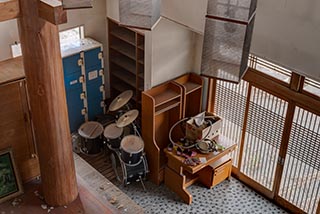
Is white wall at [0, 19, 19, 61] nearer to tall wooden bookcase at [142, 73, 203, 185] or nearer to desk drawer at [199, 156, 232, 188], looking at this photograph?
tall wooden bookcase at [142, 73, 203, 185]

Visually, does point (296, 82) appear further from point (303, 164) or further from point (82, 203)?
point (82, 203)

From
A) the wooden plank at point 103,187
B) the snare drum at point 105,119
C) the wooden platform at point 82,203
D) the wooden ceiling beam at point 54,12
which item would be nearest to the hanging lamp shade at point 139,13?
the wooden ceiling beam at point 54,12

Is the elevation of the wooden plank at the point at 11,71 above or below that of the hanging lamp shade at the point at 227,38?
below

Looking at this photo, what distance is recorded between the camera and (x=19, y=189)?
565 centimetres

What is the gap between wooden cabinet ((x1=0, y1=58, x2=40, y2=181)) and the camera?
16.9ft

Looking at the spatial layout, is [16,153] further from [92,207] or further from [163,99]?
[163,99]

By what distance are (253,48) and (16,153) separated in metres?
2.97

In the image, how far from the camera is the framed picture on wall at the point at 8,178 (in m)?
5.41

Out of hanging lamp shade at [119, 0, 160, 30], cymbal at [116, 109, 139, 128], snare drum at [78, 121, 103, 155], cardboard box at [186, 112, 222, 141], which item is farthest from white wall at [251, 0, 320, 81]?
snare drum at [78, 121, 103, 155]

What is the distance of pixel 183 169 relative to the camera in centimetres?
690

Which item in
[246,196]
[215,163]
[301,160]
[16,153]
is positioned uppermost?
[16,153]

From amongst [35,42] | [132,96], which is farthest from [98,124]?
[35,42]

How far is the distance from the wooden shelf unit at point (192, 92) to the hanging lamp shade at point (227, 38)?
12.8 feet

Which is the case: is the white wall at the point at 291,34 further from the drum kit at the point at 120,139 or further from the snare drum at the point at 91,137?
the snare drum at the point at 91,137
